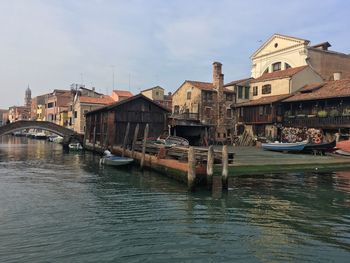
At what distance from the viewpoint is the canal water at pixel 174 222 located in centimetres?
877

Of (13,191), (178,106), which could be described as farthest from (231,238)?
→ (178,106)

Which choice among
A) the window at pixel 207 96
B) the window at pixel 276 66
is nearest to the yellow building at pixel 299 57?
the window at pixel 276 66

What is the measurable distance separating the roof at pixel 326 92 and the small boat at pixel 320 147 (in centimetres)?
570

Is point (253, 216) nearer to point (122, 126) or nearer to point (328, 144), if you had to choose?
point (328, 144)

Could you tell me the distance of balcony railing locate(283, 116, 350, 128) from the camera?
111 feet

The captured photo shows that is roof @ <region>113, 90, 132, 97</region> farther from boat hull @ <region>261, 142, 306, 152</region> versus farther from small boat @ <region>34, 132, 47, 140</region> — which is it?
boat hull @ <region>261, 142, 306, 152</region>

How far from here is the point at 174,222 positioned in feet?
37.9

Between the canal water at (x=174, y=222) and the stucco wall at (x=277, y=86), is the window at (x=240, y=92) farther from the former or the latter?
the canal water at (x=174, y=222)

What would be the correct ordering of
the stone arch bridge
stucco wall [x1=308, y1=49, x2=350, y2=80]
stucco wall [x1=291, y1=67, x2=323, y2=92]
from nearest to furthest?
stucco wall [x1=291, y1=67, x2=323, y2=92], stucco wall [x1=308, y1=49, x2=350, y2=80], the stone arch bridge

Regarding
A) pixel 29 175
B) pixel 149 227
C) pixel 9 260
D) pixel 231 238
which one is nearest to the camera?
pixel 9 260

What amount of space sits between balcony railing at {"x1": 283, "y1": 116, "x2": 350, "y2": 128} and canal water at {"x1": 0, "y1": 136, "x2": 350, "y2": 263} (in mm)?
15750

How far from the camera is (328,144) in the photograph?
98.4 feet

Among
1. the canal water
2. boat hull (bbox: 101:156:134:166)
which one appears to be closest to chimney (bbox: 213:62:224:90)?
boat hull (bbox: 101:156:134:166)

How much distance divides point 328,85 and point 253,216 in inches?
1215
